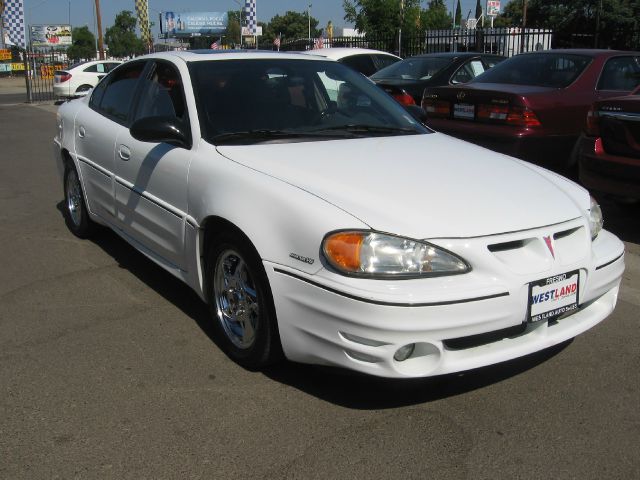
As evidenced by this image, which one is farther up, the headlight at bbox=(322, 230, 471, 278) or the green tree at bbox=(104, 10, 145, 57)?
the green tree at bbox=(104, 10, 145, 57)

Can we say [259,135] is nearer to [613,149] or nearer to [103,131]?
[103,131]

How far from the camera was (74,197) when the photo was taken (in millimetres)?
6020

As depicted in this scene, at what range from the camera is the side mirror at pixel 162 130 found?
12.8 ft

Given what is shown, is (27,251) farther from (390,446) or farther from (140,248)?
(390,446)

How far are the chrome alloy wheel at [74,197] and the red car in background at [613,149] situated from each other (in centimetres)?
419

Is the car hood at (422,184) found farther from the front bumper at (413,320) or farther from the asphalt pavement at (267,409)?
the asphalt pavement at (267,409)

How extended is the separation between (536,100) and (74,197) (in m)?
4.60

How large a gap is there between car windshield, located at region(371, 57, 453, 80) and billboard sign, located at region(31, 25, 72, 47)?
50.4 m

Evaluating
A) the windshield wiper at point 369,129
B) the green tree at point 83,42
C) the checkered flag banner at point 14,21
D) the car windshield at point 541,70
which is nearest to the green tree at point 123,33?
the green tree at point 83,42

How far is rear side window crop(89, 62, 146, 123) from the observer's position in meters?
4.98

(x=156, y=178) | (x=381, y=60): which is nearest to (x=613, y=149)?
(x=156, y=178)

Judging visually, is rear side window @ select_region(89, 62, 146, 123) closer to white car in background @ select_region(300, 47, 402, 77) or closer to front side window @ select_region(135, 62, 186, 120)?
front side window @ select_region(135, 62, 186, 120)

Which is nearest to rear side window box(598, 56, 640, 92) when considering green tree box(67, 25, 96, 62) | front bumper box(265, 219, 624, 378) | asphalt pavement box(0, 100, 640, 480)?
asphalt pavement box(0, 100, 640, 480)

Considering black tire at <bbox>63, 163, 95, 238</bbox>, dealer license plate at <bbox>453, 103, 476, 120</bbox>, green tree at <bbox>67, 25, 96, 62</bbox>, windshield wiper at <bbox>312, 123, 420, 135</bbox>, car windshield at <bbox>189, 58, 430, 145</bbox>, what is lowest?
black tire at <bbox>63, 163, 95, 238</bbox>
